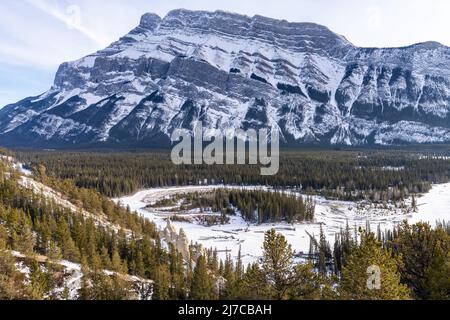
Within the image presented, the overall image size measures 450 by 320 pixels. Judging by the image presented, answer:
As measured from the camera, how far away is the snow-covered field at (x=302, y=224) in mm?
114438

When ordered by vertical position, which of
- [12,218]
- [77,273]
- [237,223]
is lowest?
[237,223]

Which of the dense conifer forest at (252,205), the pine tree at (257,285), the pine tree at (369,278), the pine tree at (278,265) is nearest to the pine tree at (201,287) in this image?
the pine tree at (257,285)

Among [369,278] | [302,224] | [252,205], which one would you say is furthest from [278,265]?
[252,205]

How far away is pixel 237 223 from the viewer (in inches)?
5571

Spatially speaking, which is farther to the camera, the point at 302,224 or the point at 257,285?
the point at 302,224

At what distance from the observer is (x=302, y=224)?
139m

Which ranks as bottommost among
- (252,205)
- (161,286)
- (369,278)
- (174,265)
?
(252,205)

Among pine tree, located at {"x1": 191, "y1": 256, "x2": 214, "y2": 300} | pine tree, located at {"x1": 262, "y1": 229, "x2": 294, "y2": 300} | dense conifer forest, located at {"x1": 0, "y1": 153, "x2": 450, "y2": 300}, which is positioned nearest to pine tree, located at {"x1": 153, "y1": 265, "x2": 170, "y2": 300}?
dense conifer forest, located at {"x1": 0, "y1": 153, "x2": 450, "y2": 300}

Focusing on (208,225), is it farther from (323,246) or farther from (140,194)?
(140,194)

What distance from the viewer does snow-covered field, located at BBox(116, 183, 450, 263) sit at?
114m

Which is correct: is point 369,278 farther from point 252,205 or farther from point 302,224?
point 252,205
